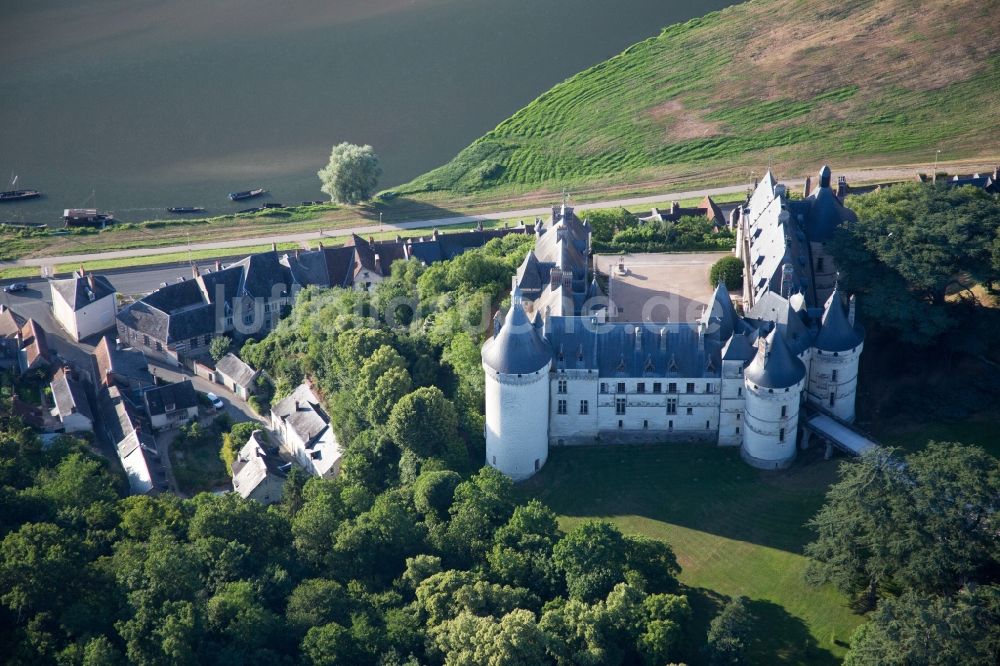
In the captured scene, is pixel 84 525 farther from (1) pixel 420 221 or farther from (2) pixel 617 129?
(2) pixel 617 129

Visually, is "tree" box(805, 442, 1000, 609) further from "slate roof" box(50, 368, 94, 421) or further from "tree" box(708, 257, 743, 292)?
"slate roof" box(50, 368, 94, 421)

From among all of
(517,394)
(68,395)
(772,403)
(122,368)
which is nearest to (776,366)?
(772,403)

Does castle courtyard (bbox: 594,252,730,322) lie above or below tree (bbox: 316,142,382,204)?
below

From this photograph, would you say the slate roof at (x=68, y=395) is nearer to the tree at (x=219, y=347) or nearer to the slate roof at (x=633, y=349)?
the tree at (x=219, y=347)

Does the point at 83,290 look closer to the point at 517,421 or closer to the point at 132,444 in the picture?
the point at 132,444

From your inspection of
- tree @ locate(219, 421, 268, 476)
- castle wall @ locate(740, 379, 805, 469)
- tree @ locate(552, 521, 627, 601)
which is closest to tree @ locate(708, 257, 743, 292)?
castle wall @ locate(740, 379, 805, 469)
